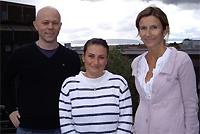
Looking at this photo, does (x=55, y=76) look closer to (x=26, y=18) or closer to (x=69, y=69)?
(x=69, y=69)

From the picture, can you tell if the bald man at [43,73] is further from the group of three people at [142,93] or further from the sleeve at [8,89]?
the group of three people at [142,93]

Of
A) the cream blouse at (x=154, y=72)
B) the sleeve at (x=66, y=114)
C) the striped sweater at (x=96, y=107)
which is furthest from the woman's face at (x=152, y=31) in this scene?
the sleeve at (x=66, y=114)

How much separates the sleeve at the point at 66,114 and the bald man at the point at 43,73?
493 millimetres

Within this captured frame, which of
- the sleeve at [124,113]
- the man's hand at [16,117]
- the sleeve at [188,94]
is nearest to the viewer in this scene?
the sleeve at [188,94]

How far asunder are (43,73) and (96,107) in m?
0.78

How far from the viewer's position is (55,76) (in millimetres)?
2982

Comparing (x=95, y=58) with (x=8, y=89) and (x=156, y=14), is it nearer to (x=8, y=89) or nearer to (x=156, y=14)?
(x=156, y=14)

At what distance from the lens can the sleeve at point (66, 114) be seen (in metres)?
2.47

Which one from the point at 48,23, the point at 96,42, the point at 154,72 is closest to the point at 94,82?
the point at 96,42

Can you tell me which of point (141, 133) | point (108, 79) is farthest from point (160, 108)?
point (108, 79)

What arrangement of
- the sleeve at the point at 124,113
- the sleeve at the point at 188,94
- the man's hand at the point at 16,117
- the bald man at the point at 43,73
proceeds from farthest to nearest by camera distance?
the man's hand at the point at 16,117, the bald man at the point at 43,73, the sleeve at the point at 124,113, the sleeve at the point at 188,94

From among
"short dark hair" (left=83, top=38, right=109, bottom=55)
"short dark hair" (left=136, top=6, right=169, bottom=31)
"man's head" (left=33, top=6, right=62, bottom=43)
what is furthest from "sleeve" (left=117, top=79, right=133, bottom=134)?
"man's head" (left=33, top=6, right=62, bottom=43)

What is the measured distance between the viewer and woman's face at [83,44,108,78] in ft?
8.01

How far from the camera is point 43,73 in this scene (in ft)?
9.79
